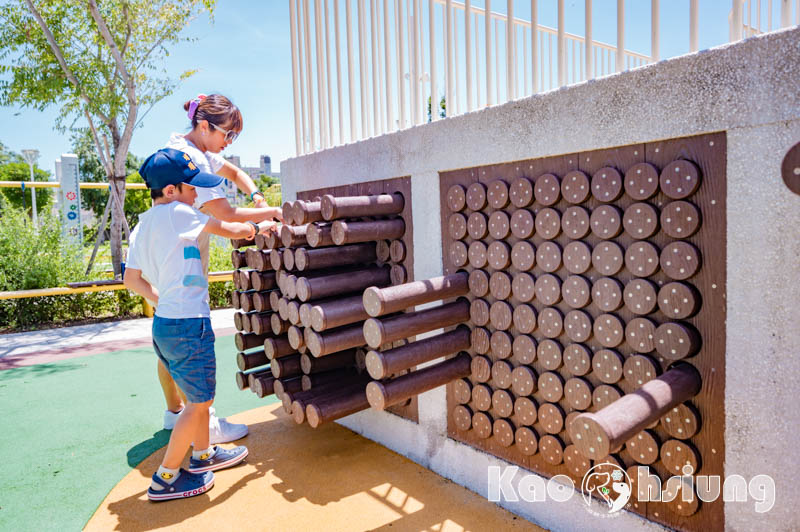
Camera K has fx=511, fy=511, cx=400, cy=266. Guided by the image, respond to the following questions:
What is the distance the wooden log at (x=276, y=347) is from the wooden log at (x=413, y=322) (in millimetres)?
1103

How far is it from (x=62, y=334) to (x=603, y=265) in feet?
27.6

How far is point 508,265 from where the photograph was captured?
99.7 inches

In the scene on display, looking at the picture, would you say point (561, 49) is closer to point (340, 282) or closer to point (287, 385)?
point (340, 282)

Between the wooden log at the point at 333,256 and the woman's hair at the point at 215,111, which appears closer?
the wooden log at the point at 333,256

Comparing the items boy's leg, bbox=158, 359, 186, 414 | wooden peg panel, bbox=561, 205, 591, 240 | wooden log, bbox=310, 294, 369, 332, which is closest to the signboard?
boy's leg, bbox=158, 359, 186, 414

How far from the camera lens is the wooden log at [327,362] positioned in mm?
3365

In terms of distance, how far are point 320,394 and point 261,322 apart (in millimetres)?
659

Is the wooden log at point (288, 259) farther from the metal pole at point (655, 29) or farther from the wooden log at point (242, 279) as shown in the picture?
the metal pole at point (655, 29)

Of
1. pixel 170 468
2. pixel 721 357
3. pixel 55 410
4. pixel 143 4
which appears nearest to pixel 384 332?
pixel 721 357

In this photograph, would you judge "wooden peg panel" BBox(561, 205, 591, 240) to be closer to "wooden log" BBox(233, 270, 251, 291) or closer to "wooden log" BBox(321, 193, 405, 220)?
"wooden log" BBox(321, 193, 405, 220)

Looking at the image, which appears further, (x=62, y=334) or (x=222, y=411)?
(x=62, y=334)

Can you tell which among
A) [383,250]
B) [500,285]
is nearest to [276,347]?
Answer: [383,250]

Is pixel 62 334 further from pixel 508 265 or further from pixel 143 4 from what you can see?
pixel 508 265

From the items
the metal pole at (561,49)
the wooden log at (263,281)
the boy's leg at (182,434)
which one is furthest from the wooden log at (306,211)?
the metal pole at (561,49)
